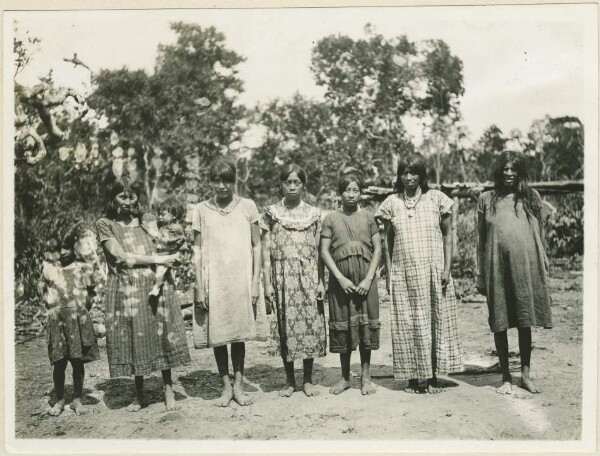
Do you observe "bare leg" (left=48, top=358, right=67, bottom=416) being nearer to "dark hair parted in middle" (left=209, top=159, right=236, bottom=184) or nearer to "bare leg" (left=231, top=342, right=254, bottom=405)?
"bare leg" (left=231, top=342, right=254, bottom=405)

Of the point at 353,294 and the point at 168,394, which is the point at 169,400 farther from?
the point at 353,294

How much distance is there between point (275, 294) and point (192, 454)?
1.25 metres

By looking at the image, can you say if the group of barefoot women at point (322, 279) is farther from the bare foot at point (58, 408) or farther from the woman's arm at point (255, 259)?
the bare foot at point (58, 408)

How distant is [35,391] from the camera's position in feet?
14.5

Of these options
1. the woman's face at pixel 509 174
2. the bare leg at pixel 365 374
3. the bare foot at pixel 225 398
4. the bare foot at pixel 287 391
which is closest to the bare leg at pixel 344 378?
the bare leg at pixel 365 374

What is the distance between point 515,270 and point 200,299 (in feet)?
7.45

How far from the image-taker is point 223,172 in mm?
3941

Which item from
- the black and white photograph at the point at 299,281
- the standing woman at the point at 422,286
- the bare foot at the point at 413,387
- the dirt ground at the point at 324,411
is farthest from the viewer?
the bare foot at the point at 413,387

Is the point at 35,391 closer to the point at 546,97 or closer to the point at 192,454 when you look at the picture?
the point at 192,454

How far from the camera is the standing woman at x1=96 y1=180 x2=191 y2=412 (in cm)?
393

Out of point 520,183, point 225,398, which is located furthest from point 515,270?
point 225,398

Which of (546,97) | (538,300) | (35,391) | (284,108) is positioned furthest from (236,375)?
(284,108)

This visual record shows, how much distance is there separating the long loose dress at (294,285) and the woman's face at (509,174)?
4.65 feet

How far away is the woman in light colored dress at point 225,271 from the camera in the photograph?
3984mm
